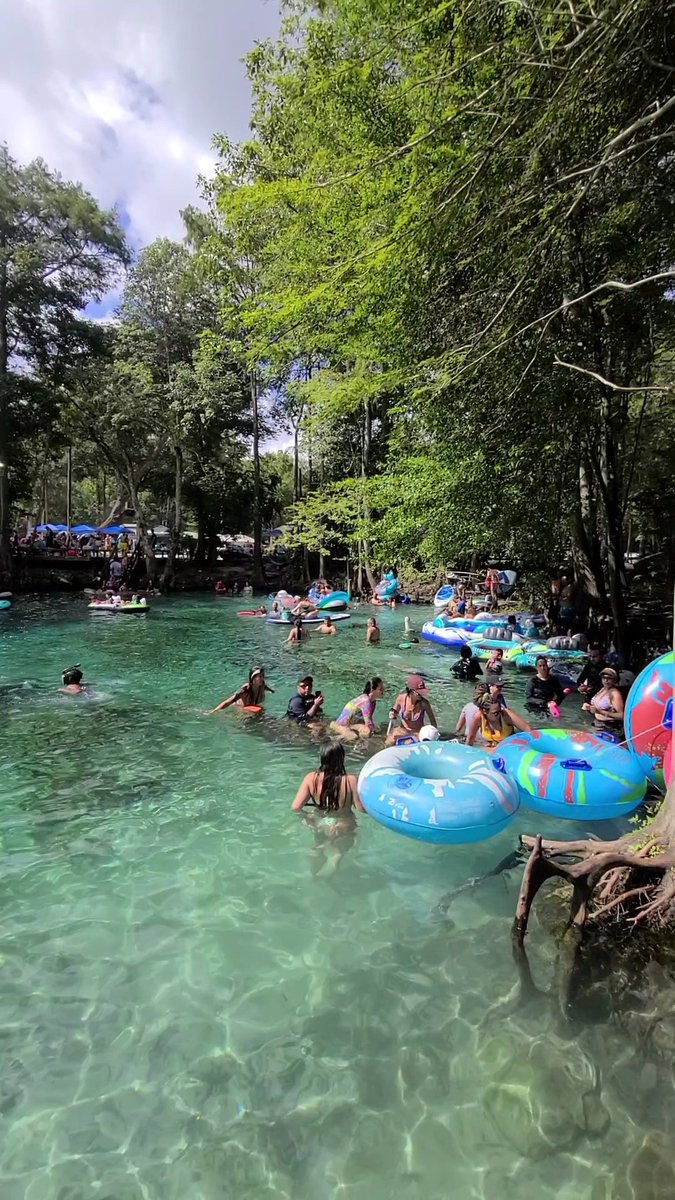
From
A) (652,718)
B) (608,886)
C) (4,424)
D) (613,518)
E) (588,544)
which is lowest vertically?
(608,886)

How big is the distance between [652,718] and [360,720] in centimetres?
400

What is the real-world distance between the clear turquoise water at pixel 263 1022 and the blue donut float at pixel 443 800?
499mm

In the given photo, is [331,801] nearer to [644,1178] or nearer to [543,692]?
[644,1178]

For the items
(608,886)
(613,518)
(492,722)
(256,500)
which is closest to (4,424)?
(256,500)

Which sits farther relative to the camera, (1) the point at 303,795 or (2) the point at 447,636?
(2) the point at 447,636

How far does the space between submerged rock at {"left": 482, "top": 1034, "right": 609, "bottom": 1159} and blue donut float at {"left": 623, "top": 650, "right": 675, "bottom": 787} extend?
3.29 metres

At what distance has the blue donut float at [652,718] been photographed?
6.21m

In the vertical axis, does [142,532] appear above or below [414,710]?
above

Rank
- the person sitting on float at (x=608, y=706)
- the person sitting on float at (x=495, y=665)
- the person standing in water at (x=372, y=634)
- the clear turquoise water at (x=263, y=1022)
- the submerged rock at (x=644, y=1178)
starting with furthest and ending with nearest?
the person standing in water at (x=372, y=634) < the person sitting on float at (x=495, y=665) < the person sitting on float at (x=608, y=706) < the clear turquoise water at (x=263, y=1022) < the submerged rock at (x=644, y=1178)

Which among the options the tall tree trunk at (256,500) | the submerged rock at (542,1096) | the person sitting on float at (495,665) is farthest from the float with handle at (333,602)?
the submerged rock at (542,1096)

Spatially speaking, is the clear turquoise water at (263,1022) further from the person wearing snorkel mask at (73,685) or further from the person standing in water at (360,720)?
the person wearing snorkel mask at (73,685)

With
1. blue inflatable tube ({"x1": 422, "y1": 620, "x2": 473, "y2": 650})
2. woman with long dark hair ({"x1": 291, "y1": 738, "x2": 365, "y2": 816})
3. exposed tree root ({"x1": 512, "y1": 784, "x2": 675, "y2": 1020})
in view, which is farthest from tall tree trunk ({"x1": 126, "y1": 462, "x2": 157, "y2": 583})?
exposed tree root ({"x1": 512, "y1": 784, "x2": 675, "y2": 1020})

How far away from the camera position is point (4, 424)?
1029 inches

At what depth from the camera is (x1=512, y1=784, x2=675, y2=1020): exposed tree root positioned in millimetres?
3994
